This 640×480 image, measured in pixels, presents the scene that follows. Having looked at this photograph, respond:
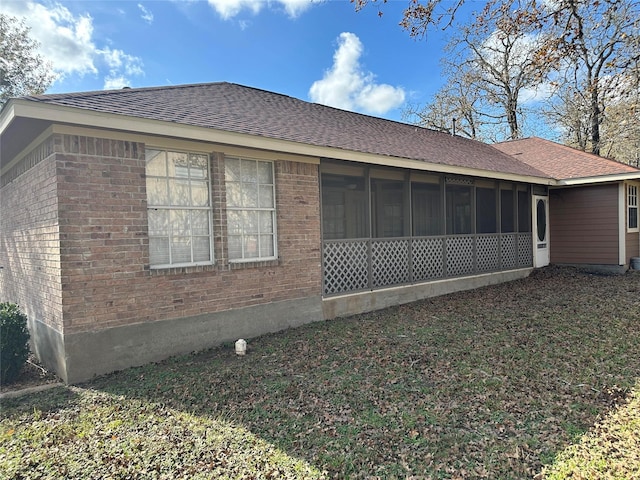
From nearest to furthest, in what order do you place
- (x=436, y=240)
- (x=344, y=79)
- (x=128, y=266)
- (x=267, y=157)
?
1. (x=128, y=266)
2. (x=267, y=157)
3. (x=436, y=240)
4. (x=344, y=79)

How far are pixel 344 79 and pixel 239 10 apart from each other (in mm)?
14301

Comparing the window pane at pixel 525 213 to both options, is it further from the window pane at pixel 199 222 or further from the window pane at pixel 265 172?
the window pane at pixel 199 222

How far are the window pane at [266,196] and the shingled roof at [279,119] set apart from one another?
2.95 feet

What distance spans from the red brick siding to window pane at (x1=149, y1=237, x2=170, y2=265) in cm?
1321

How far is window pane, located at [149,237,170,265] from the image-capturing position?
214 inches

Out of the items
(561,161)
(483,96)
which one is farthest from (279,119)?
(483,96)

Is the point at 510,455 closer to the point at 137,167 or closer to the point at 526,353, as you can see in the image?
the point at 526,353

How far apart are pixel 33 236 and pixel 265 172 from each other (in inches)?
143

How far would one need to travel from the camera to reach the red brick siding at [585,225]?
1248 centimetres

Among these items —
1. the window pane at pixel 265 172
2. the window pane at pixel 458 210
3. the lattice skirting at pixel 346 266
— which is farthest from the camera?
the window pane at pixel 458 210

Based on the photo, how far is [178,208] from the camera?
5645 millimetres

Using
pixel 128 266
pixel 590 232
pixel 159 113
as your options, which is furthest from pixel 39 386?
pixel 590 232

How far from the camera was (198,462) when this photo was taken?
3.10 metres

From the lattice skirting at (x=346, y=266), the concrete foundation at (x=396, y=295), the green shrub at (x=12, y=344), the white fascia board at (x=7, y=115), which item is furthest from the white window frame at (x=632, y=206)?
the green shrub at (x=12, y=344)
